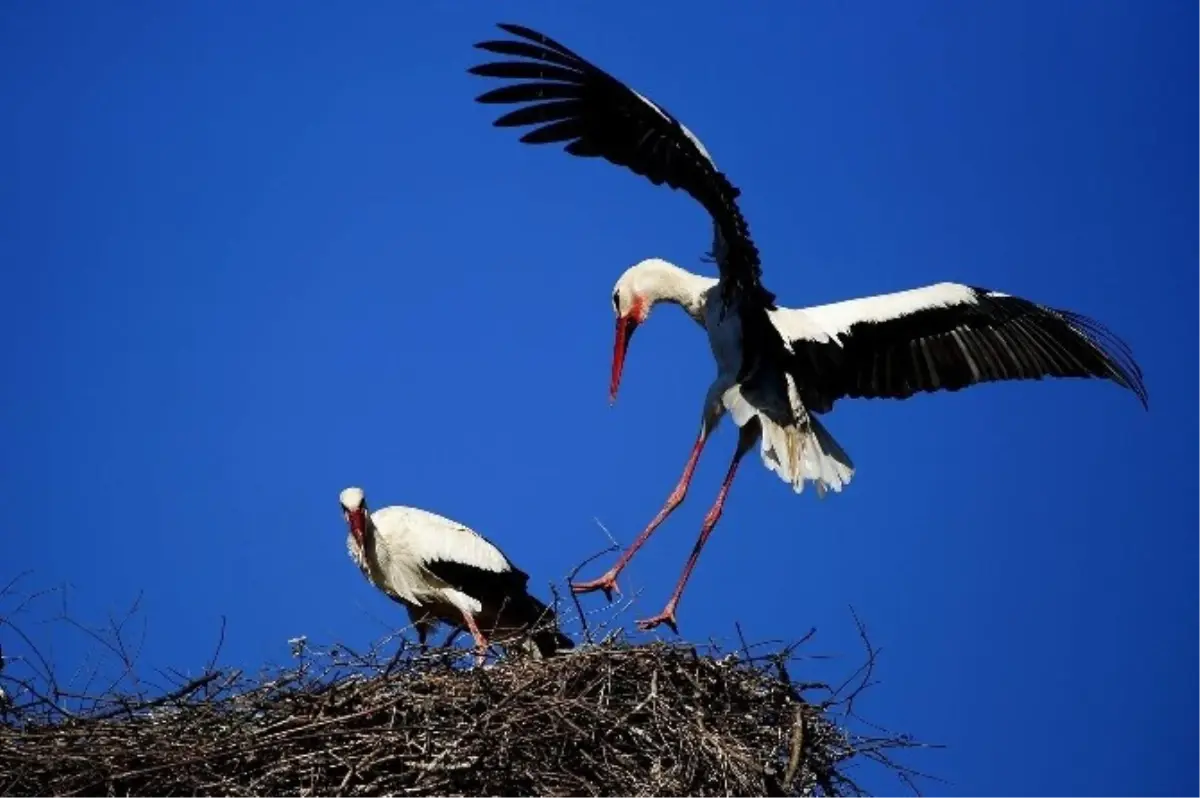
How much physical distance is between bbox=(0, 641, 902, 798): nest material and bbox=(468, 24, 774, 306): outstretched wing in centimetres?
167

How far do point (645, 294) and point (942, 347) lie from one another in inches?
45.4

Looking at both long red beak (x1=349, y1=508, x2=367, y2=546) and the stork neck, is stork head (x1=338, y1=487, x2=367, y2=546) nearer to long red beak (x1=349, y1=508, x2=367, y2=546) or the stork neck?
long red beak (x1=349, y1=508, x2=367, y2=546)

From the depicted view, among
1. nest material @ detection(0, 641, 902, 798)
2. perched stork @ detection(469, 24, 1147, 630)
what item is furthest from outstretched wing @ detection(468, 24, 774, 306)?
nest material @ detection(0, 641, 902, 798)

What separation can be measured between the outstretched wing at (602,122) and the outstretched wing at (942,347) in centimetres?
85

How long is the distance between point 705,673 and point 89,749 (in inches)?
72.9

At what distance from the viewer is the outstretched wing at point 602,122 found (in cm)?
707

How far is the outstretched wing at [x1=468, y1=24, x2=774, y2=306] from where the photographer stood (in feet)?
23.2

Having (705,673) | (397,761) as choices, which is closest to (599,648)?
(705,673)

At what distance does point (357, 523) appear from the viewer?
28.0 ft

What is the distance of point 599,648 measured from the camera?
6.57 meters

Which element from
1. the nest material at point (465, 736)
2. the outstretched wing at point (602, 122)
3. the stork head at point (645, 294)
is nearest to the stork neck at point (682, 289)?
the stork head at point (645, 294)

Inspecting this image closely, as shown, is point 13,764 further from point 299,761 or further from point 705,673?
point 705,673

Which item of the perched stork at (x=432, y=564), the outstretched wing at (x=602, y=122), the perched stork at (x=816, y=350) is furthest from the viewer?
the perched stork at (x=432, y=564)

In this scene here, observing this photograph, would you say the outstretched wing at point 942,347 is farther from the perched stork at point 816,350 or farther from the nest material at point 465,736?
the nest material at point 465,736
